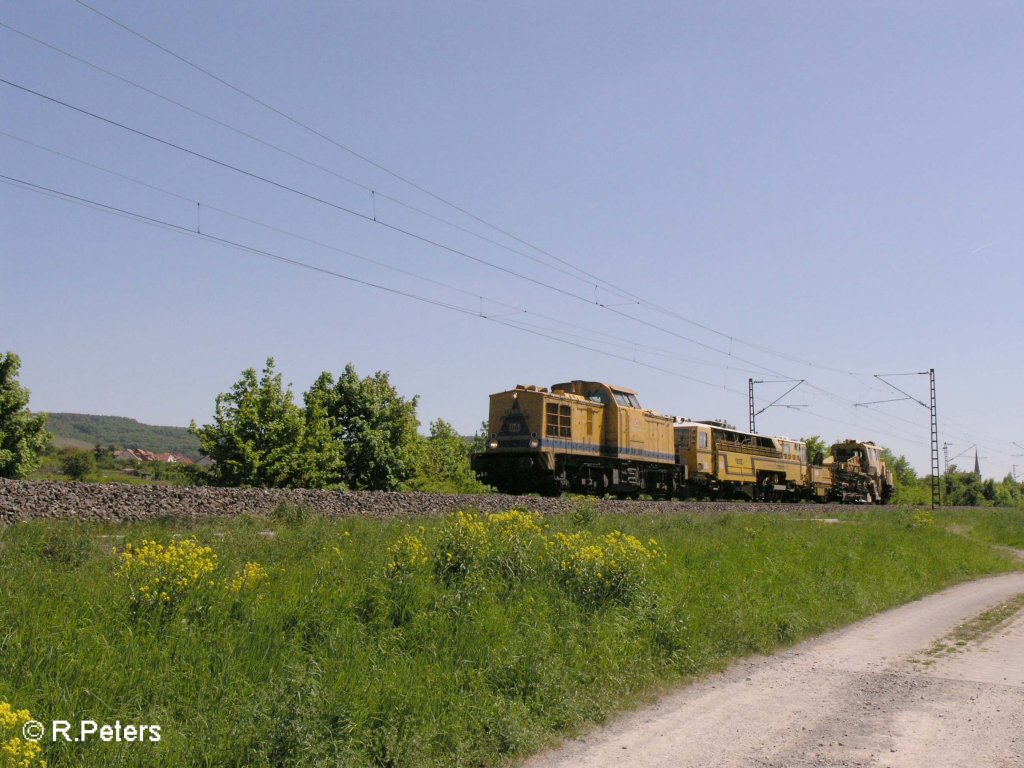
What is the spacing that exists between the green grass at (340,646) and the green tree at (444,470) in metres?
41.6

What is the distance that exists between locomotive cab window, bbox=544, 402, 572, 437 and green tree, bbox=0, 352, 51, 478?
29.1 meters

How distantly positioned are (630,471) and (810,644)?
1648cm

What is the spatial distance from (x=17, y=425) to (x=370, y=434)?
18622mm

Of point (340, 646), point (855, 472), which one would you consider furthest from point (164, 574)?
point (855, 472)

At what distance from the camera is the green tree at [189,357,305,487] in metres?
41.8

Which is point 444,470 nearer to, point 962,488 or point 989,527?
point 989,527

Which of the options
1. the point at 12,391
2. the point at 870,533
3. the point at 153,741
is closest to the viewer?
the point at 153,741

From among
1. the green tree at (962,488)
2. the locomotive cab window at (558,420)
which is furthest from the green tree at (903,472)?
the locomotive cab window at (558,420)

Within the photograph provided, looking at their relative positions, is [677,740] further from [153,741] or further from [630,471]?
[630,471]

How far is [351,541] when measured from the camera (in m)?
11.3

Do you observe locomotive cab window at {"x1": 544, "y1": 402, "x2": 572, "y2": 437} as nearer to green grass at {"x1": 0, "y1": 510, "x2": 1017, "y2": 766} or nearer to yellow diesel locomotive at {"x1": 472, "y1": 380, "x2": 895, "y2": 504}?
A: yellow diesel locomotive at {"x1": 472, "y1": 380, "x2": 895, "y2": 504}

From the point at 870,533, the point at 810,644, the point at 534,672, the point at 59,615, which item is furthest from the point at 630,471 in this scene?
the point at 59,615

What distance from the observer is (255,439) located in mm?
43094

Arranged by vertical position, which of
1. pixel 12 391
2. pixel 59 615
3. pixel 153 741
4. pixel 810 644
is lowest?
pixel 810 644
